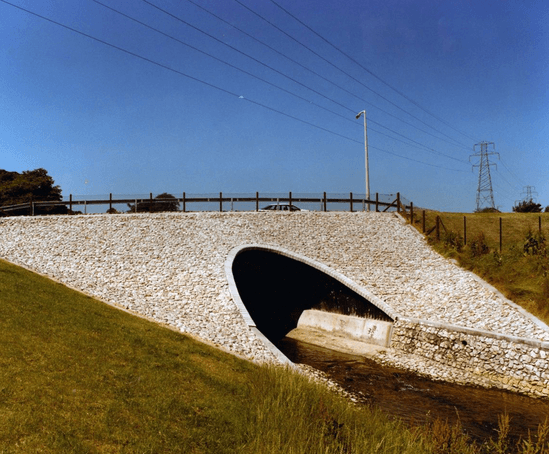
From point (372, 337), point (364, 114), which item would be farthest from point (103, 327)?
point (364, 114)

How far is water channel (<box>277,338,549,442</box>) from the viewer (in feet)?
42.8

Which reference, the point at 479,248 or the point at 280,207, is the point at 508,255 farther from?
the point at 280,207

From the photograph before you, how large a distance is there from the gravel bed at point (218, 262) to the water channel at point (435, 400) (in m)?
3.66

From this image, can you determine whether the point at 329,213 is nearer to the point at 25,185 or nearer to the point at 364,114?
the point at 364,114

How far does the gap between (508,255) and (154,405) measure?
944 inches

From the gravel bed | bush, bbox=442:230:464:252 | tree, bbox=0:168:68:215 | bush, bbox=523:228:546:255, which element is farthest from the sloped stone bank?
tree, bbox=0:168:68:215

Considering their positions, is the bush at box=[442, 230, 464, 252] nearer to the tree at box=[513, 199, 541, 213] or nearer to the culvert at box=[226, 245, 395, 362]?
the culvert at box=[226, 245, 395, 362]

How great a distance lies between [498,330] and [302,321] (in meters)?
12.3

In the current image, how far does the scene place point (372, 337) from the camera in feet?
70.0

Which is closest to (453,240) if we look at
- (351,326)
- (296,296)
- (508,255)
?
(508,255)

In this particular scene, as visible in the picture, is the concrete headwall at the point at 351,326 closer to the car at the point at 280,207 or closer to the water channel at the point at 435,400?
the water channel at the point at 435,400

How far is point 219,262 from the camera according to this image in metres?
23.3

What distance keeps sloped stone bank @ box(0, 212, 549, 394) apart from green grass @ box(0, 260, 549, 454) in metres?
4.67

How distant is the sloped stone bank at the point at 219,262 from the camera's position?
18438mm
